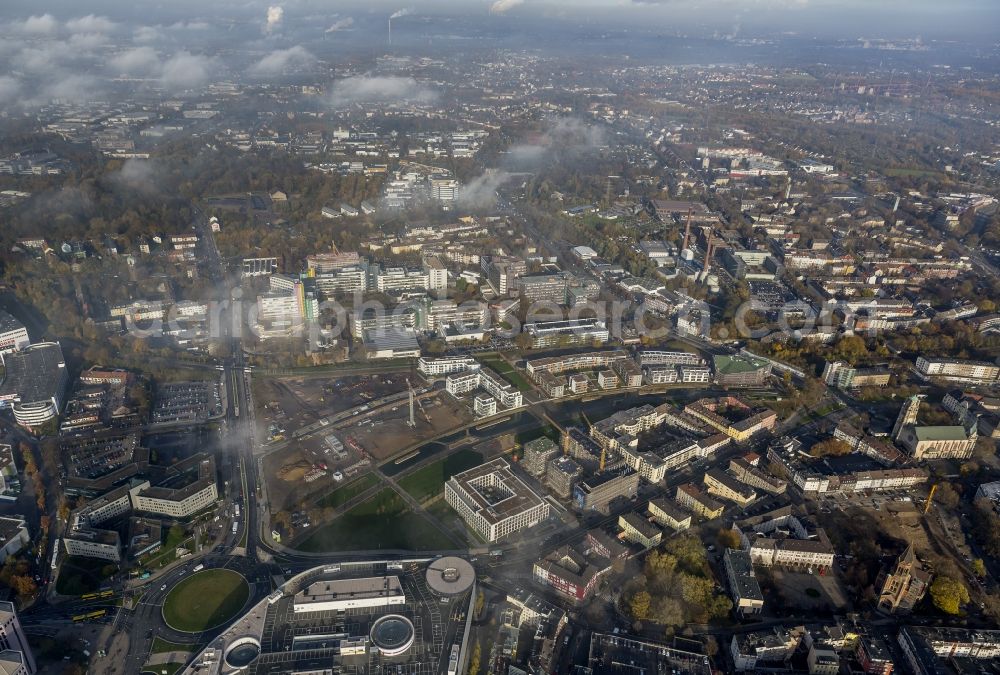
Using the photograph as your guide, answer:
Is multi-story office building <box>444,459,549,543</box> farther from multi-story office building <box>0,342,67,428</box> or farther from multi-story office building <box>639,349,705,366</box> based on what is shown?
multi-story office building <box>0,342,67,428</box>

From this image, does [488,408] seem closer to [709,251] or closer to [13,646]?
[13,646]

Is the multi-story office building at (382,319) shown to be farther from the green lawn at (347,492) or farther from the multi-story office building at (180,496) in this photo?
the multi-story office building at (180,496)

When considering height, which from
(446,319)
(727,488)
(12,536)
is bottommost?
(12,536)

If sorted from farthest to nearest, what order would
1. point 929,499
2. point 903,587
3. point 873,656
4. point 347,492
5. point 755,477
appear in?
1. point 755,477
2. point 347,492
3. point 929,499
4. point 903,587
5. point 873,656

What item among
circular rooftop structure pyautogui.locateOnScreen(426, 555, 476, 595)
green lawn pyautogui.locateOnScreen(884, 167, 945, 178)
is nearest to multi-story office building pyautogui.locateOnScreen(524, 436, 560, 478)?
circular rooftop structure pyautogui.locateOnScreen(426, 555, 476, 595)

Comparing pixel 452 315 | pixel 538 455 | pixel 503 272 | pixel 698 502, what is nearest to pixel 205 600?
pixel 538 455

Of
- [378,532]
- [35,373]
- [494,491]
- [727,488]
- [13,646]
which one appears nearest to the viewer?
[13,646]

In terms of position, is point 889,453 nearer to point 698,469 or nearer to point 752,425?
point 752,425
